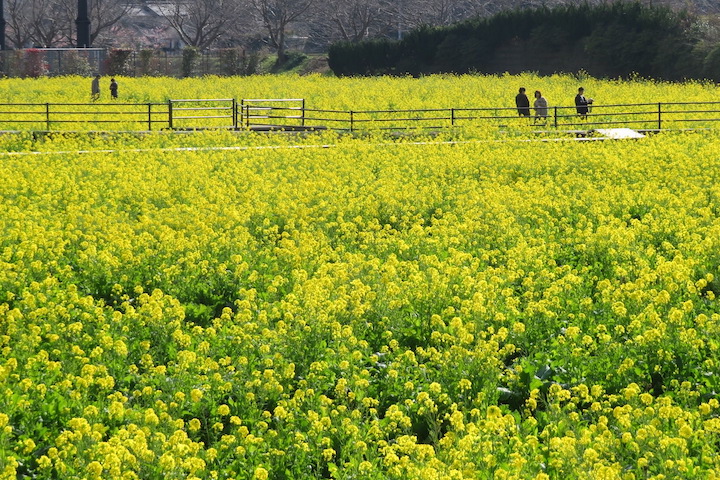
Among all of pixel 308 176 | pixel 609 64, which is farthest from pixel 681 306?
pixel 609 64

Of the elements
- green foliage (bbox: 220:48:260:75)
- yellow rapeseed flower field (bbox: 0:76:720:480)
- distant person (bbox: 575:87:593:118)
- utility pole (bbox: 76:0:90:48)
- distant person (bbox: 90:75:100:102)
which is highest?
utility pole (bbox: 76:0:90:48)

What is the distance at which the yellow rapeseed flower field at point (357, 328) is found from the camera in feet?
24.1

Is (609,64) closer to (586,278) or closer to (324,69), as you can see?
(324,69)

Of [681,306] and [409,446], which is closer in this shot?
[409,446]

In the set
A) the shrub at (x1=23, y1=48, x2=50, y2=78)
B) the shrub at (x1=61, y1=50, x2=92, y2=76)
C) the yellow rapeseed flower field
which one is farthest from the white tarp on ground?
the shrub at (x1=23, y1=48, x2=50, y2=78)

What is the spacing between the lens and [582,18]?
52.7 m

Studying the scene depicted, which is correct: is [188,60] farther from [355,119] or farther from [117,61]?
[355,119]

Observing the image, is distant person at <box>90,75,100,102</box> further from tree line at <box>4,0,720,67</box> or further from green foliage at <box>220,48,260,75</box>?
tree line at <box>4,0,720,67</box>

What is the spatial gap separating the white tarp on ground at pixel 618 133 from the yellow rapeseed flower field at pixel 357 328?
25.5 feet

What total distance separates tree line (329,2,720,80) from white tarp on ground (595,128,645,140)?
17487 millimetres

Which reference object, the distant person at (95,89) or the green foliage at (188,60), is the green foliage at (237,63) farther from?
the distant person at (95,89)

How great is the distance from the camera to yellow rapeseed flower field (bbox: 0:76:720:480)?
24.1 feet

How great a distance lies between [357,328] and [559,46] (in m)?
45.4

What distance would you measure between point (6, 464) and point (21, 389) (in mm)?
1438
